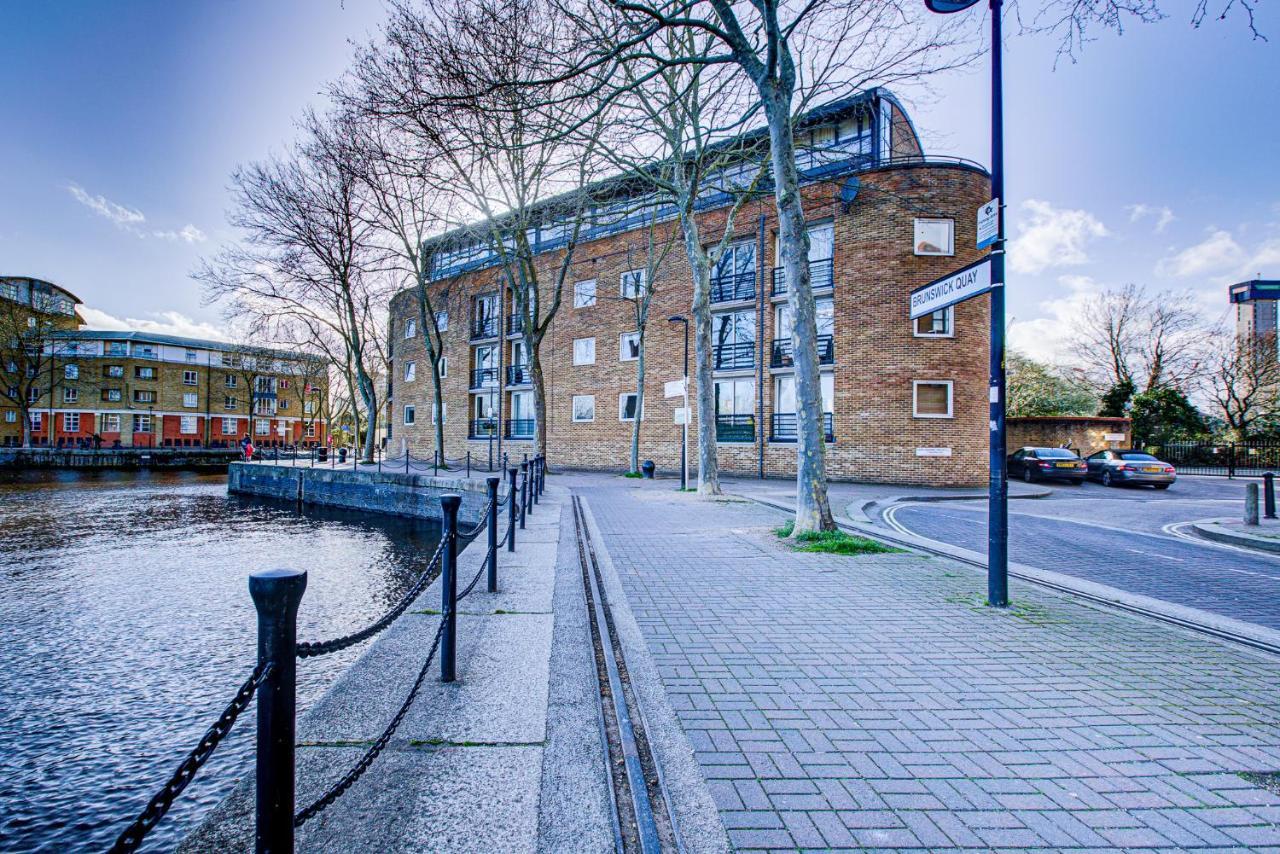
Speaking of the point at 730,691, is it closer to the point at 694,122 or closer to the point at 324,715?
the point at 324,715

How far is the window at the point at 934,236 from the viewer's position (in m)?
18.6

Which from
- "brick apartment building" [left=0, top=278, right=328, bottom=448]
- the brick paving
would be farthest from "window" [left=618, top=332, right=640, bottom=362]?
"brick apartment building" [left=0, top=278, right=328, bottom=448]

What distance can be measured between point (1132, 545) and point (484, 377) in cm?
2784

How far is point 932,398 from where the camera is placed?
18.7 metres

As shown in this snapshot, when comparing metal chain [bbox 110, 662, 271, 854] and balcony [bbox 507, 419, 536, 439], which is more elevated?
balcony [bbox 507, 419, 536, 439]

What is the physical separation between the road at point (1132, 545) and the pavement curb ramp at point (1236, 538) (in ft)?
0.77

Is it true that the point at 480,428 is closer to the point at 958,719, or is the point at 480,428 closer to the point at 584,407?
the point at 584,407

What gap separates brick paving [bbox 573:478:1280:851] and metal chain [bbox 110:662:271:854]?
5.46 feet

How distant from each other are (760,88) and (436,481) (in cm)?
1330

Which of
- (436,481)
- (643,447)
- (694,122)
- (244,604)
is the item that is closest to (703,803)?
(244,604)

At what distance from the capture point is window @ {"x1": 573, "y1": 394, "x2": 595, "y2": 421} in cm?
2566

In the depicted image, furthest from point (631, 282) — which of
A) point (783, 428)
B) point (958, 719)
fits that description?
point (958, 719)

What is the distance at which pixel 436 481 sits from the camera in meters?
17.3

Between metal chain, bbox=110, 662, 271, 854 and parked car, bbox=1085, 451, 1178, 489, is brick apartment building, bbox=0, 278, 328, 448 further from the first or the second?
metal chain, bbox=110, 662, 271, 854
